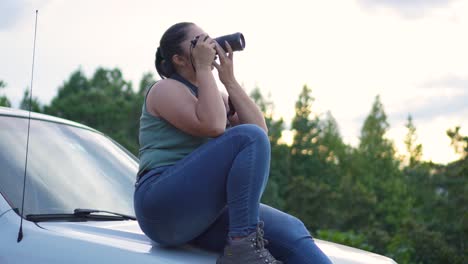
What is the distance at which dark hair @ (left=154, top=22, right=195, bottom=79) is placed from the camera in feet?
9.78

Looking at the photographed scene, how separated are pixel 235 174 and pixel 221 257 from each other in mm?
288

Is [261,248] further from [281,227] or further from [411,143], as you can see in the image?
[411,143]

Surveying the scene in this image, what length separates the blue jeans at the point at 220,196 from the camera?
2615 mm

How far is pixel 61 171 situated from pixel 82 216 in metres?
→ 0.33

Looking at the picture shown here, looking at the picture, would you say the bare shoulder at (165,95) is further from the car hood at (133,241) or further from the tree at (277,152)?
the tree at (277,152)

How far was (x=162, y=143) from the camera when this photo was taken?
2859 mm

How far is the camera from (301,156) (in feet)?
180

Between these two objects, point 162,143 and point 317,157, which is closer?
point 162,143

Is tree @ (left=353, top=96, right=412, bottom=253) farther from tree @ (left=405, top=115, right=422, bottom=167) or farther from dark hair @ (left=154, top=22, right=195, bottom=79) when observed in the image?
dark hair @ (left=154, top=22, right=195, bottom=79)

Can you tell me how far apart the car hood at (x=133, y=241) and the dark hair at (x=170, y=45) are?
64 centimetres

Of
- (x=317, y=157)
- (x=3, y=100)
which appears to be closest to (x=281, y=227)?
(x=3, y=100)

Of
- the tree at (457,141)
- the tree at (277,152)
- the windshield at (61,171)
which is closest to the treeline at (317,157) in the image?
the tree at (277,152)

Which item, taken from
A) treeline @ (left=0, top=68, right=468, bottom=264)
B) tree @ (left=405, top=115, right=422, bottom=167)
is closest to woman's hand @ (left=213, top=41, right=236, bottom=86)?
treeline @ (left=0, top=68, right=468, bottom=264)

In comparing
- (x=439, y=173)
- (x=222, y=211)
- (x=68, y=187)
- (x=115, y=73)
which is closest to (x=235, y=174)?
(x=222, y=211)
